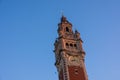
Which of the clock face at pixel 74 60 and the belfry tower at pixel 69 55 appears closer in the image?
the belfry tower at pixel 69 55

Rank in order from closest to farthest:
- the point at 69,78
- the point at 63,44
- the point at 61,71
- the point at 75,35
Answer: the point at 69,78 < the point at 61,71 < the point at 63,44 < the point at 75,35

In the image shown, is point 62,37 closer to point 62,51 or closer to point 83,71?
point 62,51

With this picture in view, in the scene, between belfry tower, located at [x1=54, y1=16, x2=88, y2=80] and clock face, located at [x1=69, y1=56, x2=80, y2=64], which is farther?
clock face, located at [x1=69, y1=56, x2=80, y2=64]

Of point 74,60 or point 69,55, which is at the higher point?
point 69,55

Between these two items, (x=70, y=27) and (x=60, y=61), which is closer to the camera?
(x=60, y=61)

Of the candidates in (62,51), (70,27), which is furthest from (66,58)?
(70,27)

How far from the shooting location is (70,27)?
7606 centimetres

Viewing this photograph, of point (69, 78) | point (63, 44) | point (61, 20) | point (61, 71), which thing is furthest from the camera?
point (61, 20)

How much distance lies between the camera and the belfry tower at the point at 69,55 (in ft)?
200

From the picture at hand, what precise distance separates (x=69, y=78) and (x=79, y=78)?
255cm

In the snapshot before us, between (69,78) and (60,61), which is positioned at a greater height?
(60,61)

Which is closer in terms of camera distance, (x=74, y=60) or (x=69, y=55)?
(x=74, y=60)

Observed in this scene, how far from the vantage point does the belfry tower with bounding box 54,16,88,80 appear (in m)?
60.9

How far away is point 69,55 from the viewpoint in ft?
214
